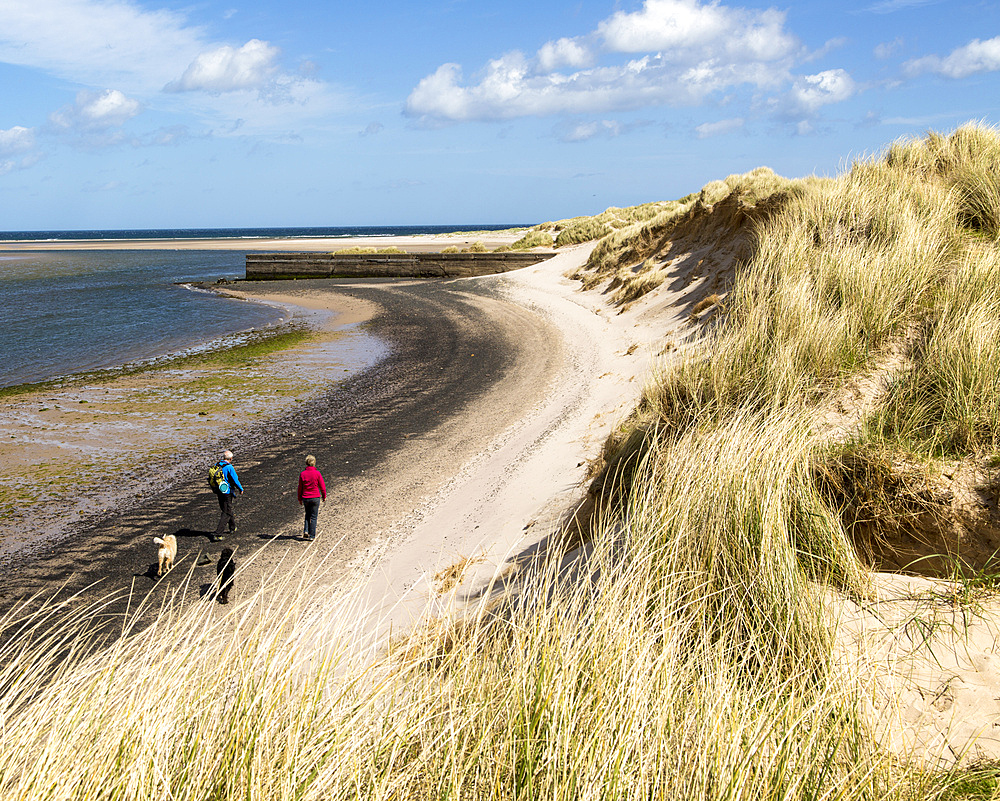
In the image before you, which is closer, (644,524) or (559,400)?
(644,524)

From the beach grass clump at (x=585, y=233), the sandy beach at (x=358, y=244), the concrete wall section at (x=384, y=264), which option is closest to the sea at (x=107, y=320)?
the concrete wall section at (x=384, y=264)

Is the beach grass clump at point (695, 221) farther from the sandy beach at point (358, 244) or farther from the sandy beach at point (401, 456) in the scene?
the sandy beach at point (358, 244)

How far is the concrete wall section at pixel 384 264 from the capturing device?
1645 inches

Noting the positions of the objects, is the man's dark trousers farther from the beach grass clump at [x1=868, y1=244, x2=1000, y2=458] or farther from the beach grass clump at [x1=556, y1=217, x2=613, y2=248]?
the beach grass clump at [x1=556, y1=217, x2=613, y2=248]

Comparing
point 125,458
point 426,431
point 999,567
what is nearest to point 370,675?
point 999,567

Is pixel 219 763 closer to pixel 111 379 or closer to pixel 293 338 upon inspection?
pixel 111 379

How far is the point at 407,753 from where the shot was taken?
2229 mm

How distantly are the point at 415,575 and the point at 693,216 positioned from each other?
19.9 meters

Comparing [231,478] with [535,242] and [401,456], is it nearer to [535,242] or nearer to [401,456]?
[401,456]

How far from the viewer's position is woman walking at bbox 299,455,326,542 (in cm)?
818

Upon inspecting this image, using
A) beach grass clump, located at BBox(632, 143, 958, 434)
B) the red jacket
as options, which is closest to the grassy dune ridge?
beach grass clump, located at BBox(632, 143, 958, 434)

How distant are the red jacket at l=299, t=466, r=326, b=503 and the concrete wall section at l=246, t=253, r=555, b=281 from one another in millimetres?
33822

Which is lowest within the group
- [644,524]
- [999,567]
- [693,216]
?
[999,567]

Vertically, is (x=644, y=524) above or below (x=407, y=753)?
above
